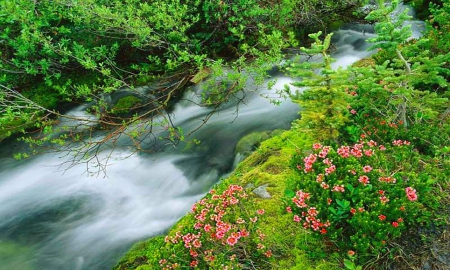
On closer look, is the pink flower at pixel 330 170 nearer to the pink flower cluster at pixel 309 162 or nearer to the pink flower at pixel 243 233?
the pink flower cluster at pixel 309 162

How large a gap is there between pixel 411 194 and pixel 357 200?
492mm

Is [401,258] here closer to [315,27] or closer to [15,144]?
[315,27]

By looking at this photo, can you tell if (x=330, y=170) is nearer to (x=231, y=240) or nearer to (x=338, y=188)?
(x=338, y=188)

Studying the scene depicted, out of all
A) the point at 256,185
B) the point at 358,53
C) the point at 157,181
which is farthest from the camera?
the point at 358,53

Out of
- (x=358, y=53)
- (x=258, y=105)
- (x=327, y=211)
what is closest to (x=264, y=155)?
(x=327, y=211)

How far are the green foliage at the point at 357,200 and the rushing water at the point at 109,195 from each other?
3.24 m

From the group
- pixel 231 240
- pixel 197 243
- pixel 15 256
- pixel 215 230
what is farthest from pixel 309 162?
pixel 15 256

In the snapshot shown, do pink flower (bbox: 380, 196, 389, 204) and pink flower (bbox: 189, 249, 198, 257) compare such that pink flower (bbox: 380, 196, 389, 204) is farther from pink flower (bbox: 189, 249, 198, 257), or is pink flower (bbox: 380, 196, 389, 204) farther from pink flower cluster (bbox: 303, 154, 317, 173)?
pink flower (bbox: 189, 249, 198, 257)

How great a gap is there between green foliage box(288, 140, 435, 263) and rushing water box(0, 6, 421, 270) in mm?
3236

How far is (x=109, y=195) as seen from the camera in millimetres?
6934

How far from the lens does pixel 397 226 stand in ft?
9.91

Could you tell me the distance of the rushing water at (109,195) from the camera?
5.75 m

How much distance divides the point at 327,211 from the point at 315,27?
877 cm

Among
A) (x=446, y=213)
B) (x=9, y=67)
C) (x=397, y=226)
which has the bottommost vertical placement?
(x=446, y=213)
